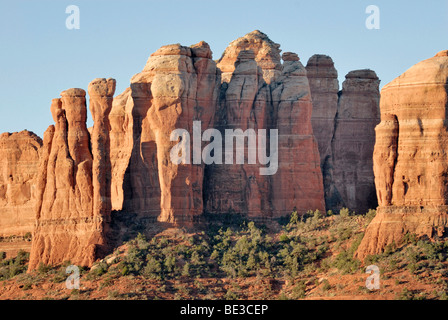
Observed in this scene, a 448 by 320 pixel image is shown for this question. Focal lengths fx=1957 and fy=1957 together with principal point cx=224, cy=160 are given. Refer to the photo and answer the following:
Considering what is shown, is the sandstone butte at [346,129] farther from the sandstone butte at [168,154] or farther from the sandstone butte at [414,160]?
the sandstone butte at [414,160]

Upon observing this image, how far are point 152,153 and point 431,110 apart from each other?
64.7 feet

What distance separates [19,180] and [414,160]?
104ft

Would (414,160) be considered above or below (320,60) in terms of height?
below

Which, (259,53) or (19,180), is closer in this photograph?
(19,180)

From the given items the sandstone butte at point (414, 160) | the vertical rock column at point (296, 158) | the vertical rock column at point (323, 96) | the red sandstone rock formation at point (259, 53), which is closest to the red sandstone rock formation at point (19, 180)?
the red sandstone rock formation at point (259, 53)

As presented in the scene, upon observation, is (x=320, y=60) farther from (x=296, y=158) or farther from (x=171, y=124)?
(x=171, y=124)

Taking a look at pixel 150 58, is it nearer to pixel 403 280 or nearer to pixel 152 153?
pixel 152 153

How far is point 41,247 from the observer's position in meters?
128

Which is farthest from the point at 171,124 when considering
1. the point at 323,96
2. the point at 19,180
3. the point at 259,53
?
the point at 259,53

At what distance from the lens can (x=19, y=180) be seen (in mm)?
138000

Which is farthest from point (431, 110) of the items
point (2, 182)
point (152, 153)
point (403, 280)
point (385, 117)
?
point (2, 182)

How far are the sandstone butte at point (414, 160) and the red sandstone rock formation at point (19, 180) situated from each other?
28.1 meters

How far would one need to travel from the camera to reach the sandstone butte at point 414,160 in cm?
11950
